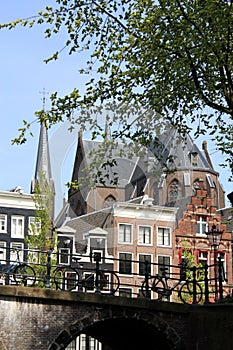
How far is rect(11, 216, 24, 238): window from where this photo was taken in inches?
1767

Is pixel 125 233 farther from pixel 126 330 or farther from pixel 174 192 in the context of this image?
pixel 126 330

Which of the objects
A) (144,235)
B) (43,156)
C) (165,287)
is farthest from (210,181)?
(165,287)

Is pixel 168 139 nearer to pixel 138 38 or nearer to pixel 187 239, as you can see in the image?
pixel 138 38

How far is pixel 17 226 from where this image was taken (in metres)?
45.3

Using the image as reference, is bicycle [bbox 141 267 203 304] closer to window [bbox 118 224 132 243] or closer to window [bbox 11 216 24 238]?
window [bbox 118 224 132 243]

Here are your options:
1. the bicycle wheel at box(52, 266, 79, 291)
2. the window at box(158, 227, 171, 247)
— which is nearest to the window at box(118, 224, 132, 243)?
the window at box(158, 227, 171, 247)

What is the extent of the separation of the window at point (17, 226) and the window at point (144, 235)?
24.5ft

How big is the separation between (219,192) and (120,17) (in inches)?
2010

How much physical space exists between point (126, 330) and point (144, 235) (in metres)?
27.1

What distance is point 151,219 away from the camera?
46.5m

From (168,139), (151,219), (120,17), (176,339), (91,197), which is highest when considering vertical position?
(91,197)

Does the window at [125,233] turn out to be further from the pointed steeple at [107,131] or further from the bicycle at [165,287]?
the pointed steeple at [107,131]

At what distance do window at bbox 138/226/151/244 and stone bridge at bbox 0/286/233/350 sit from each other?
1044 inches

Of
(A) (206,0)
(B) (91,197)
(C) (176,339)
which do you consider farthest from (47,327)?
(B) (91,197)
